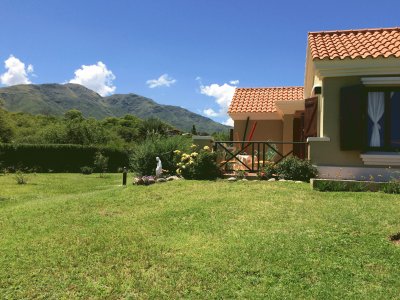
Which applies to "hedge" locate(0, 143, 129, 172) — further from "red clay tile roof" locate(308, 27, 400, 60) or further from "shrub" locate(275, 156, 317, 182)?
"shrub" locate(275, 156, 317, 182)

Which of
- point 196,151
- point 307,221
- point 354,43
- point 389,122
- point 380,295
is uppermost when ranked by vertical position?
point 354,43

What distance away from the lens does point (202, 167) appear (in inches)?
496

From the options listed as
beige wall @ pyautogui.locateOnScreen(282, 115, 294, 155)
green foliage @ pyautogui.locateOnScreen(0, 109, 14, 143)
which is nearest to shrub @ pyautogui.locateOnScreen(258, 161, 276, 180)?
beige wall @ pyautogui.locateOnScreen(282, 115, 294, 155)

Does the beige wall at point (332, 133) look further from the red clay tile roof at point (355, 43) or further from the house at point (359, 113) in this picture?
the red clay tile roof at point (355, 43)

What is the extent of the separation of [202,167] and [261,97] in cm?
1002

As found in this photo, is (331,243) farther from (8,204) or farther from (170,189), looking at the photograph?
(8,204)

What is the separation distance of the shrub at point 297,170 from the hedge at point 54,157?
816 inches

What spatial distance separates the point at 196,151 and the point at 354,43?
255 inches

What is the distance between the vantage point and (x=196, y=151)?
13375 mm

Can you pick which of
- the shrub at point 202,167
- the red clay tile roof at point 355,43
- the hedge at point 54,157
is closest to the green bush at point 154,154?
the shrub at point 202,167

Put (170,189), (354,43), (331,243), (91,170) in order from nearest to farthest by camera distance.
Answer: (331,243) < (170,189) < (354,43) < (91,170)

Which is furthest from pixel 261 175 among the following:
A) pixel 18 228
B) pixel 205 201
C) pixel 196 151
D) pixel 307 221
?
pixel 18 228

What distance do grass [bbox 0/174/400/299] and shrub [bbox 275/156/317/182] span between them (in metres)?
2.35

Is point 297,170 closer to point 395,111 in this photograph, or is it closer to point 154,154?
point 395,111
